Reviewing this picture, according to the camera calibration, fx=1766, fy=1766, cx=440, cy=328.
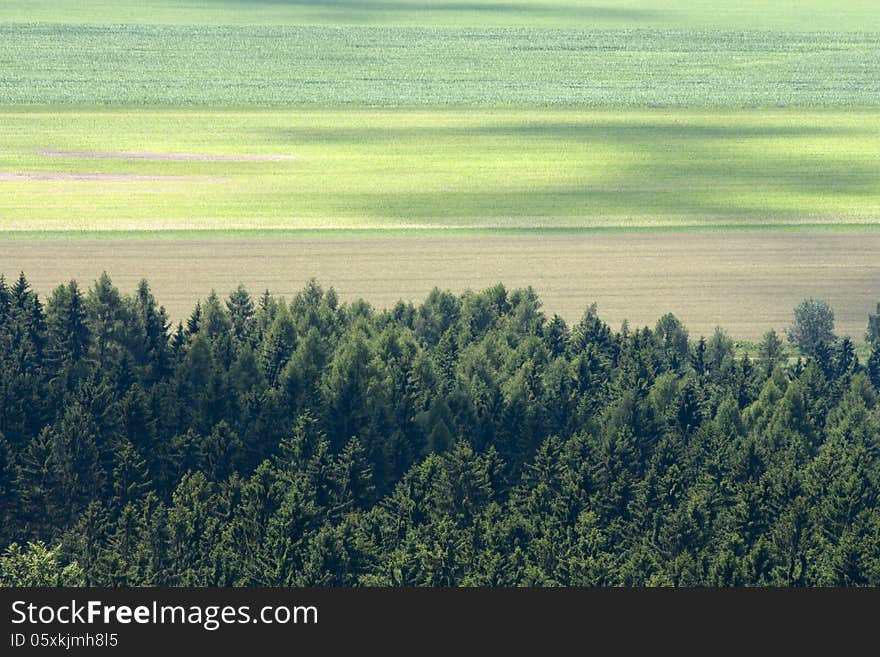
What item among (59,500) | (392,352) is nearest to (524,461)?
(392,352)

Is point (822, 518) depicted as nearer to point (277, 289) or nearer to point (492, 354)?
point (492, 354)

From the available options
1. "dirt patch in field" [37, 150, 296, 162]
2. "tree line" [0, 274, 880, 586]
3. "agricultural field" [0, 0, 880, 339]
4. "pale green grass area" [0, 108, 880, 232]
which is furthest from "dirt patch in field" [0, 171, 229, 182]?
"tree line" [0, 274, 880, 586]

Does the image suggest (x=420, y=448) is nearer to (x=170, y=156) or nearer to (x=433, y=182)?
(x=433, y=182)

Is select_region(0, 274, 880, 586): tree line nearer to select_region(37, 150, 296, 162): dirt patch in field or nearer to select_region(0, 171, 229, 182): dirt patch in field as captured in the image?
select_region(0, 171, 229, 182): dirt patch in field

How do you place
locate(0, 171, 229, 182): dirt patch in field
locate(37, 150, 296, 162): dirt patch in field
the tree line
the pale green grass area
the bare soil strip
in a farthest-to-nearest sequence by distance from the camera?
locate(37, 150, 296, 162): dirt patch in field < locate(0, 171, 229, 182): dirt patch in field < the pale green grass area < the bare soil strip < the tree line

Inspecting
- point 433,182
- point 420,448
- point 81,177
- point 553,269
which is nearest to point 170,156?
point 81,177

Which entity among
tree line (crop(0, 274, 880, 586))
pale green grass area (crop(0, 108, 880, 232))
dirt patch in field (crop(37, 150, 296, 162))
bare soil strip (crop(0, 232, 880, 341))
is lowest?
tree line (crop(0, 274, 880, 586))

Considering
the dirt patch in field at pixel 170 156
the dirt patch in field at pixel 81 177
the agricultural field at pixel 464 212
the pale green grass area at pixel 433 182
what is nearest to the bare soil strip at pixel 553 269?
the agricultural field at pixel 464 212
